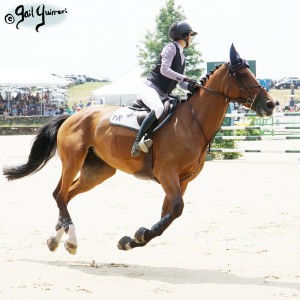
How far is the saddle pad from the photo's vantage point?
8.45 m

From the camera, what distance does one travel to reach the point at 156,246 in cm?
869

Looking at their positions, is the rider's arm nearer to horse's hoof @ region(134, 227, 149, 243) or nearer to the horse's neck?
the horse's neck

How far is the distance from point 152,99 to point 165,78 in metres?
0.33

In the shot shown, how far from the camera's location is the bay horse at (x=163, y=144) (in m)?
7.75

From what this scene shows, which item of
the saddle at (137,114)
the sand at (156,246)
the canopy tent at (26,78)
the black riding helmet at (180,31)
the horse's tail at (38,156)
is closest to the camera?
the sand at (156,246)

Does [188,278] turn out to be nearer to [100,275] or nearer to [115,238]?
[100,275]

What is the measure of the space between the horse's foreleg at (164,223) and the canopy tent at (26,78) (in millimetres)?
35058

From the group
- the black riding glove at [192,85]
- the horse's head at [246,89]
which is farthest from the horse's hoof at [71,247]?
the horse's head at [246,89]

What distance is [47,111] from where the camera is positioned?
46.3 meters

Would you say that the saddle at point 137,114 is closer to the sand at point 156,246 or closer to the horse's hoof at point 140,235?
the horse's hoof at point 140,235

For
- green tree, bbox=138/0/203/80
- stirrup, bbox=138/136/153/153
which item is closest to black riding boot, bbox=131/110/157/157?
stirrup, bbox=138/136/153/153

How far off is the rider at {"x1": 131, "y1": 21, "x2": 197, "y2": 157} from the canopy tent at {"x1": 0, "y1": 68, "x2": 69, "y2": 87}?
34.2 metres

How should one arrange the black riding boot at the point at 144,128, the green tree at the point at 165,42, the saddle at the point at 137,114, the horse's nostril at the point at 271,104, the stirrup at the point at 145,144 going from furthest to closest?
the green tree at the point at 165,42
the saddle at the point at 137,114
the black riding boot at the point at 144,128
the stirrup at the point at 145,144
the horse's nostril at the point at 271,104

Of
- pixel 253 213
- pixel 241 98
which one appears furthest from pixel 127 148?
pixel 253 213
